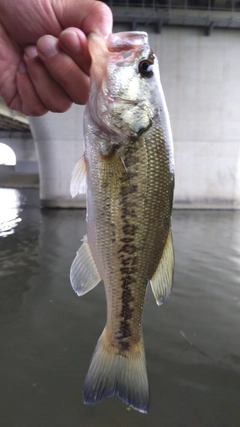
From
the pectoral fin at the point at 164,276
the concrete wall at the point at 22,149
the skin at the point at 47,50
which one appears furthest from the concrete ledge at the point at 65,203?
the concrete wall at the point at 22,149

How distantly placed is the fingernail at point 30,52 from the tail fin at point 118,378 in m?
1.64

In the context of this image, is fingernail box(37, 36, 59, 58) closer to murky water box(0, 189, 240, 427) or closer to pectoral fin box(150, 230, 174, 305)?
pectoral fin box(150, 230, 174, 305)

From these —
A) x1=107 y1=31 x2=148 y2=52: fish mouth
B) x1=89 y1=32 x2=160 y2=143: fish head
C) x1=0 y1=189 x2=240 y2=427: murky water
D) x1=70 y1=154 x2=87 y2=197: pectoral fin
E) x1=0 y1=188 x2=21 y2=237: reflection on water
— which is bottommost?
x1=0 y1=189 x2=240 y2=427: murky water

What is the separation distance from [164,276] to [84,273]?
1.26 ft

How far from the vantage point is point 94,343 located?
187 inches

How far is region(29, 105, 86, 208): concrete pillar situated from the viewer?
51.8 ft

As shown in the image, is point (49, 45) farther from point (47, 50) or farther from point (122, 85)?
point (122, 85)

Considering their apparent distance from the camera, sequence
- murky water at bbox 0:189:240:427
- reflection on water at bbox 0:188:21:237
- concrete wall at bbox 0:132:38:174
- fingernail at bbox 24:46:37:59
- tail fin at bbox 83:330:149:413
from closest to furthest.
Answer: tail fin at bbox 83:330:149:413, fingernail at bbox 24:46:37:59, murky water at bbox 0:189:240:427, reflection on water at bbox 0:188:21:237, concrete wall at bbox 0:132:38:174

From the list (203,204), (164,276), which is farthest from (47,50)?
(203,204)

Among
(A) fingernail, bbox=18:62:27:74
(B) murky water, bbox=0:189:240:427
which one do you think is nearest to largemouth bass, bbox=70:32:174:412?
(A) fingernail, bbox=18:62:27:74

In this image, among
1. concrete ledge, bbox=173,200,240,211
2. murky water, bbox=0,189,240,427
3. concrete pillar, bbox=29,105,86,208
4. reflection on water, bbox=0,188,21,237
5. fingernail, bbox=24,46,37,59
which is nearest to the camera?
fingernail, bbox=24,46,37,59

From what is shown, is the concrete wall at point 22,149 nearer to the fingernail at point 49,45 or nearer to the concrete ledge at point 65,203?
the concrete ledge at point 65,203

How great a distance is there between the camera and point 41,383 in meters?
4.02

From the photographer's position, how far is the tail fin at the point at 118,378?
68.2 inches
